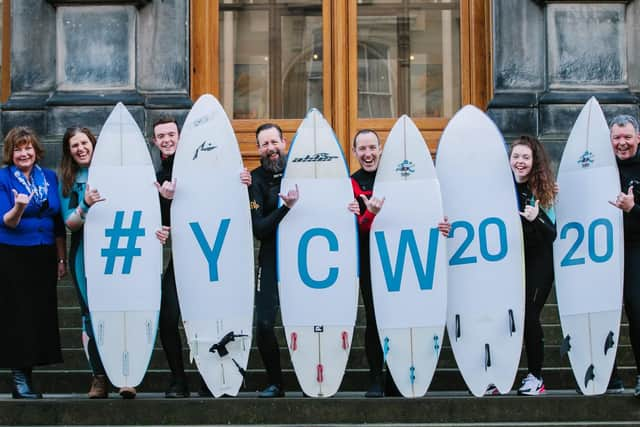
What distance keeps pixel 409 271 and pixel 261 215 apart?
867 mm

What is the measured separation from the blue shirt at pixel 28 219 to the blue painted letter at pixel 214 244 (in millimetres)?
768

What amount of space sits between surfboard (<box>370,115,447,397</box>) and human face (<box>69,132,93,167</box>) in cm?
159

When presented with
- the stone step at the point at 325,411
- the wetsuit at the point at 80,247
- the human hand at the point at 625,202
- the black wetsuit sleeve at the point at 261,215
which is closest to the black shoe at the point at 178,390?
the stone step at the point at 325,411

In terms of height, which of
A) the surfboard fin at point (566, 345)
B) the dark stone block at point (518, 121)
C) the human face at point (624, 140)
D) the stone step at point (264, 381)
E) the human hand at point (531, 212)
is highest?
the dark stone block at point (518, 121)

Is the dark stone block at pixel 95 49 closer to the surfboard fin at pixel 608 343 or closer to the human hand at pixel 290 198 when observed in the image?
the human hand at pixel 290 198

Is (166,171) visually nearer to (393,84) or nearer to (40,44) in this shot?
(40,44)

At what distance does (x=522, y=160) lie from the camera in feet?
23.4

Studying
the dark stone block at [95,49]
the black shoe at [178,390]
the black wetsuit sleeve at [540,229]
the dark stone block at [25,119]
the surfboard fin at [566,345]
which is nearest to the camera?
the black shoe at [178,390]

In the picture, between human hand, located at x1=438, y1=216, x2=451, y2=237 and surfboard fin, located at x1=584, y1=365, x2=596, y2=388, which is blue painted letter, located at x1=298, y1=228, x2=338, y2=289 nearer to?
human hand, located at x1=438, y1=216, x2=451, y2=237

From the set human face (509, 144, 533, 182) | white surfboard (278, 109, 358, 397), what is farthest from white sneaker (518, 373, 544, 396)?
human face (509, 144, 533, 182)

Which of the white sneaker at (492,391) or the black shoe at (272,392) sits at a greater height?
the black shoe at (272,392)

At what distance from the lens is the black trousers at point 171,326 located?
274 inches

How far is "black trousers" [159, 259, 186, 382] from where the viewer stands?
6.95 m

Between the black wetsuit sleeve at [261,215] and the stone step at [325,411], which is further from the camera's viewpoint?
the black wetsuit sleeve at [261,215]
